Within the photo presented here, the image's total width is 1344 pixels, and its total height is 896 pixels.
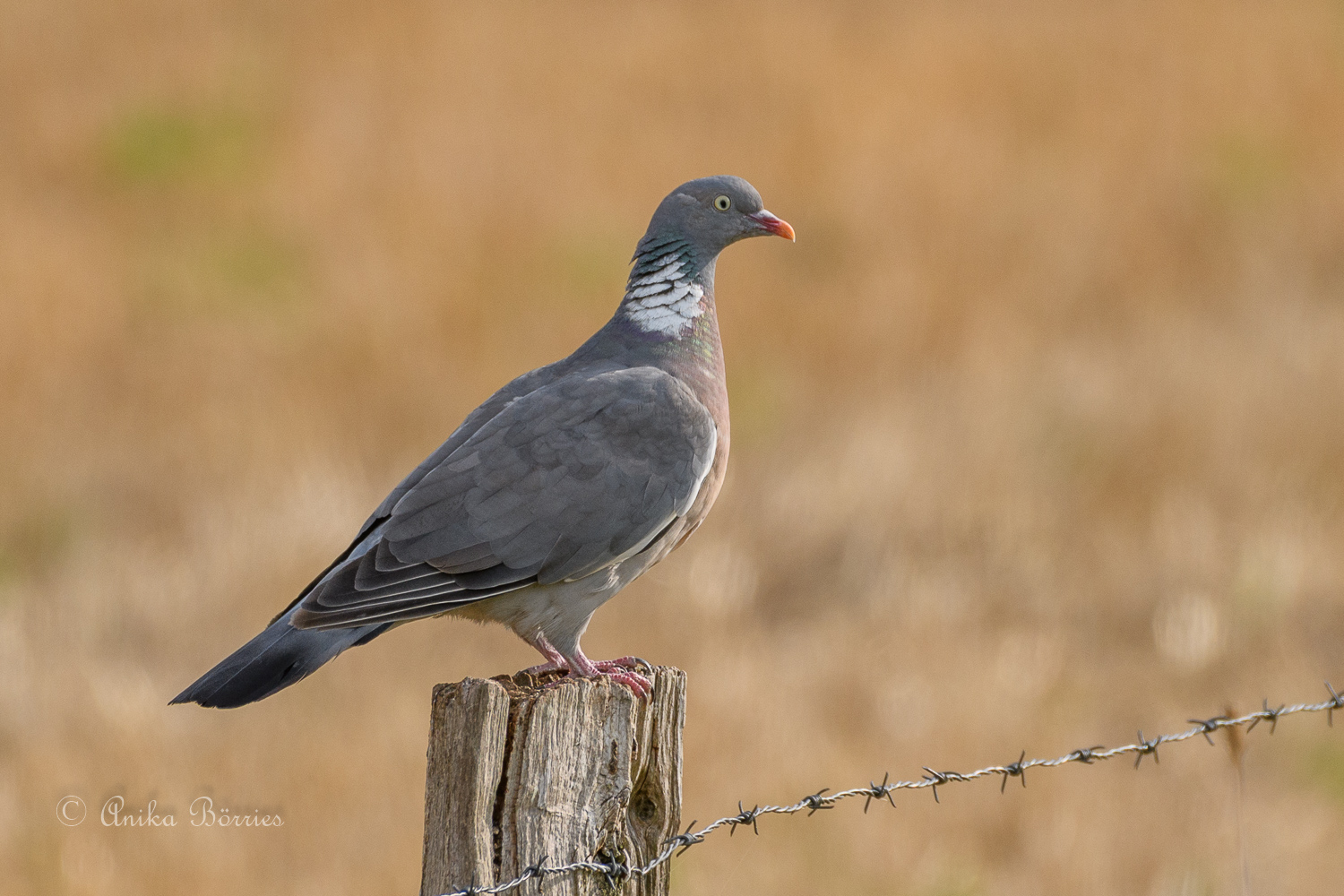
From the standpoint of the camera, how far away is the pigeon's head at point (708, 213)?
459 centimetres

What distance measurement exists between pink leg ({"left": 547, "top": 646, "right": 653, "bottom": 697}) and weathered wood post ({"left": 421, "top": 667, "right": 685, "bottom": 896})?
19.9 inches

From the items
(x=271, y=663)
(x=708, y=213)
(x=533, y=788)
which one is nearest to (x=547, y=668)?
(x=271, y=663)

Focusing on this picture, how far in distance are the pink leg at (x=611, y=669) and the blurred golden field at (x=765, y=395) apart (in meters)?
2.08

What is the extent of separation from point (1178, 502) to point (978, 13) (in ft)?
24.7

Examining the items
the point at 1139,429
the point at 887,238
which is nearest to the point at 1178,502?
the point at 1139,429

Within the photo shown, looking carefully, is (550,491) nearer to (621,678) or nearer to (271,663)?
(621,678)

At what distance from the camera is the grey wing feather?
3.94m

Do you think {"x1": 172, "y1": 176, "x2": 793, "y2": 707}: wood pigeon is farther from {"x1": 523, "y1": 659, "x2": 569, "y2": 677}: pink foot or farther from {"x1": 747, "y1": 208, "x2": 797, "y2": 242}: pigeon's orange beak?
{"x1": 747, "y1": 208, "x2": 797, "y2": 242}: pigeon's orange beak

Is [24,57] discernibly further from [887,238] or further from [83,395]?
[887,238]

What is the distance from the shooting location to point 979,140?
13.4 meters

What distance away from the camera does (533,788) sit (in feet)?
9.55

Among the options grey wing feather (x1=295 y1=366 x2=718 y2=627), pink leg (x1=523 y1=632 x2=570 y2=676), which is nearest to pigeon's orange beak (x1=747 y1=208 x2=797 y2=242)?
grey wing feather (x1=295 y1=366 x2=718 y2=627)

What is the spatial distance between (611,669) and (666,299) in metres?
1.13

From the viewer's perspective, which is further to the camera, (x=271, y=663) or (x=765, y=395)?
(x=765, y=395)
